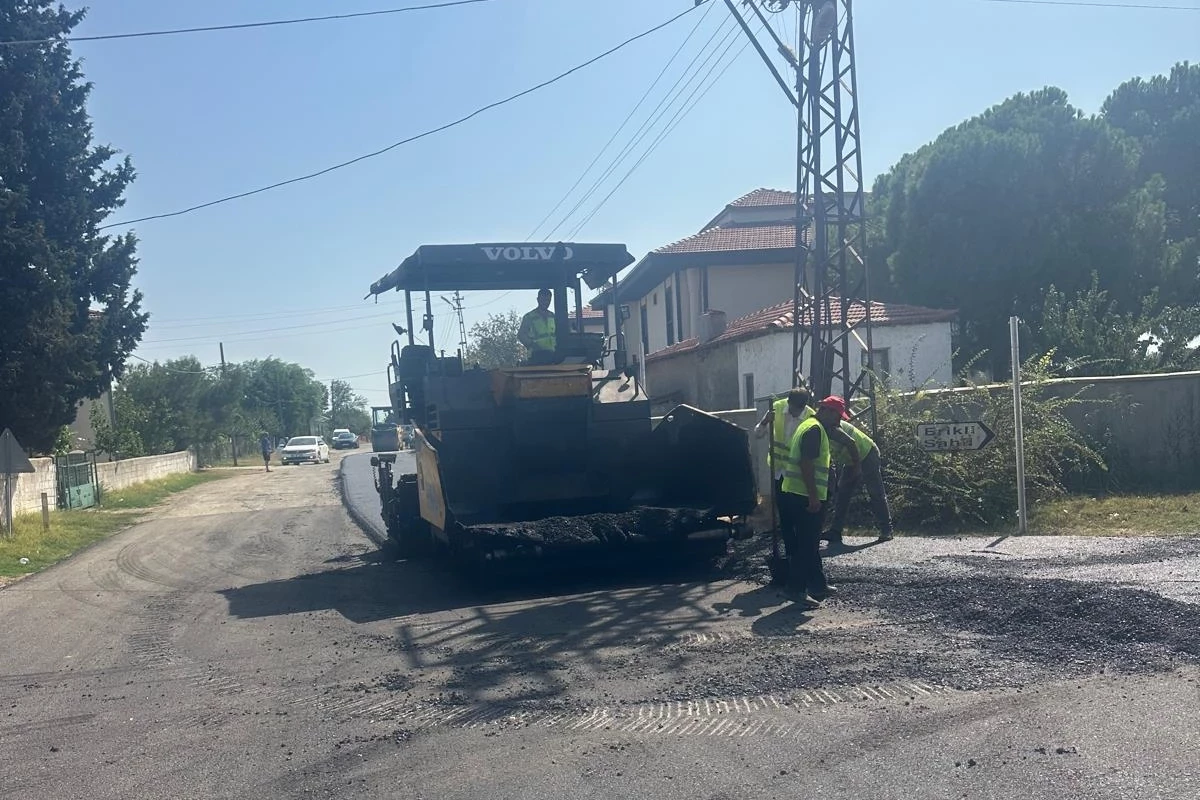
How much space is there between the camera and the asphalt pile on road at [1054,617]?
5.88 meters

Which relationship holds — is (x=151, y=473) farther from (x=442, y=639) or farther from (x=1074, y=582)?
(x=1074, y=582)

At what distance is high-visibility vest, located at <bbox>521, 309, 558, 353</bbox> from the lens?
11453 millimetres

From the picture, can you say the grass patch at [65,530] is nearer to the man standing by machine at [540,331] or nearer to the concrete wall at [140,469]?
the concrete wall at [140,469]

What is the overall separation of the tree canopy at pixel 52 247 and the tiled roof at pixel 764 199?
19936 millimetres

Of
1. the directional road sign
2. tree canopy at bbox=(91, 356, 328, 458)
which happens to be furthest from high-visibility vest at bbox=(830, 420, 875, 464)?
tree canopy at bbox=(91, 356, 328, 458)

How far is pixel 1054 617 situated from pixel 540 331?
6241 mm

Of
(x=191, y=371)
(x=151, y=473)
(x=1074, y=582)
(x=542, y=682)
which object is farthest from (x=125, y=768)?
(x=191, y=371)

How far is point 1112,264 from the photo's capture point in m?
28.4

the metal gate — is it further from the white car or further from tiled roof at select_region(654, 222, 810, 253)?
the white car

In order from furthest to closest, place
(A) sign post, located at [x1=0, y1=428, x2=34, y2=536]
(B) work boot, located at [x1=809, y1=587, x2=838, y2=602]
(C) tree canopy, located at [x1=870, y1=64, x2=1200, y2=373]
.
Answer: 1. (C) tree canopy, located at [x1=870, y1=64, x2=1200, y2=373]
2. (A) sign post, located at [x1=0, y1=428, x2=34, y2=536]
3. (B) work boot, located at [x1=809, y1=587, x2=838, y2=602]

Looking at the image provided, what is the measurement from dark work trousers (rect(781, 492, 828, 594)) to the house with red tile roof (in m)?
3.94

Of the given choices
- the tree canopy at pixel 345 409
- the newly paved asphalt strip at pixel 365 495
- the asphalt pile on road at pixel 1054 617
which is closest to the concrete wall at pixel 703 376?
the newly paved asphalt strip at pixel 365 495

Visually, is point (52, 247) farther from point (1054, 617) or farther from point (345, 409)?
point (345, 409)

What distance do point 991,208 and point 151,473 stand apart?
26.8m
